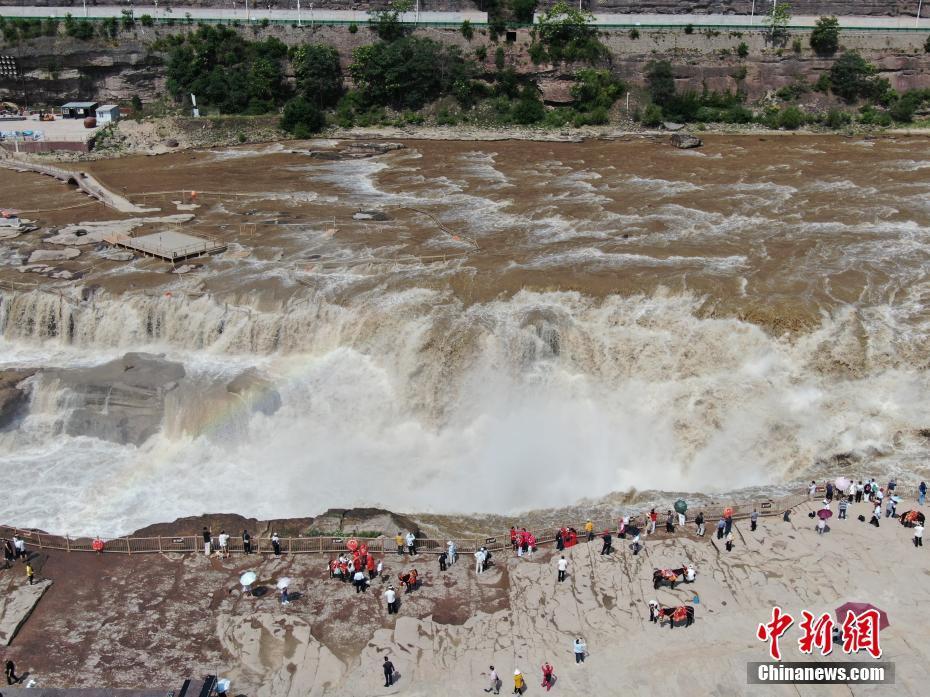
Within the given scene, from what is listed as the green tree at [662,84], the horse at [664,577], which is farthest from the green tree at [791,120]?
the horse at [664,577]

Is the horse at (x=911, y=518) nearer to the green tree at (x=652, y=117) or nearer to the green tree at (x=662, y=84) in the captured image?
the green tree at (x=652, y=117)

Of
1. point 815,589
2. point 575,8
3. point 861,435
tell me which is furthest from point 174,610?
point 575,8

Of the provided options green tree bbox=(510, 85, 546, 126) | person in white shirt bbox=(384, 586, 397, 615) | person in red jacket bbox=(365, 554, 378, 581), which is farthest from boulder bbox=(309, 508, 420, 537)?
green tree bbox=(510, 85, 546, 126)

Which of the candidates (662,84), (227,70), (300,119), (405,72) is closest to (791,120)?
(662,84)

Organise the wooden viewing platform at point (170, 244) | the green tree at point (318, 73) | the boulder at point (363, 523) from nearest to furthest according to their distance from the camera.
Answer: the boulder at point (363, 523) < the wooden viewing platform at point (170, 244) < the green tree at point (318, 73)

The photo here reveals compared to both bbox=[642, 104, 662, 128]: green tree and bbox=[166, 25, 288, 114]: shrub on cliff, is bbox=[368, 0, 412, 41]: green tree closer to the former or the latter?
bbox=[166, 25, 288, 114]: shrub on cliff

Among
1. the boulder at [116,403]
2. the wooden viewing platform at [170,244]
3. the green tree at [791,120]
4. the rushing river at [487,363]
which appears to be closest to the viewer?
the rushing river at [487,363]

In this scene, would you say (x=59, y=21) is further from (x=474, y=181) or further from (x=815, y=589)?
(x=815, y=589)

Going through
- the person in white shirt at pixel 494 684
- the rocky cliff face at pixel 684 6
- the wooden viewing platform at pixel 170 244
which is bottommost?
the person in white shirt at pixel 494 684
